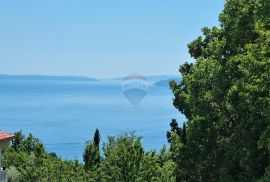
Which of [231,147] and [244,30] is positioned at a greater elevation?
[244,30]

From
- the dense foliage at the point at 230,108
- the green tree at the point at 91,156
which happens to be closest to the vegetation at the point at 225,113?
the dense foliage at the point at 230,108

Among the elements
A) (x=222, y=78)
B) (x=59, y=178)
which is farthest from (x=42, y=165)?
(x=222, y=78)

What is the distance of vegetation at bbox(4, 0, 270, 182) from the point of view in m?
17.8

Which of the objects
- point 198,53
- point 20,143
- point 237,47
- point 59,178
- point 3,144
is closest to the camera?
point 237,47

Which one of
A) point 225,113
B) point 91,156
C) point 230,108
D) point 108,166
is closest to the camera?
point 230,108

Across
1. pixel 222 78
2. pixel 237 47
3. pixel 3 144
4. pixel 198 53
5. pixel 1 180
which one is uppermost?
pixel 198 53


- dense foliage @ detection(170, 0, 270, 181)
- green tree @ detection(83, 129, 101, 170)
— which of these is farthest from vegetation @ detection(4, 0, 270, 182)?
green tree @ detection(83, 129, 101, 170)

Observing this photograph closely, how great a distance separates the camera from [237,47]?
23906mm

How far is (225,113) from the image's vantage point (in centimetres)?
2427

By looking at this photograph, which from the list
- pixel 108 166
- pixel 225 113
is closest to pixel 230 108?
pixel 225 113

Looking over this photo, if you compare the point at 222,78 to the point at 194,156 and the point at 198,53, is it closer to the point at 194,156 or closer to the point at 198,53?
the point at 194,156

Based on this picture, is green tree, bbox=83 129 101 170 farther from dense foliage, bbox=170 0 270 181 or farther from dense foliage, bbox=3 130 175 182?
dense foliage, bbox=170 0 270 181

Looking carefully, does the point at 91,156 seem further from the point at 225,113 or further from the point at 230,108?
the point at 230,108

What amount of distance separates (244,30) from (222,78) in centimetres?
226
